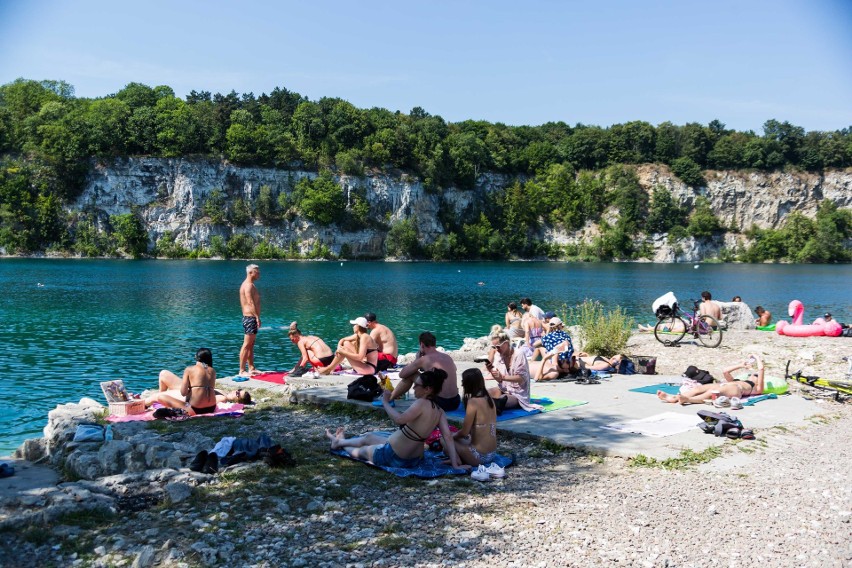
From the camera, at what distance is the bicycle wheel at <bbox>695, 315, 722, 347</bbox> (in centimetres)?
1975

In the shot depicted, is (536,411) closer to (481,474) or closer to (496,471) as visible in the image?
(496,471)

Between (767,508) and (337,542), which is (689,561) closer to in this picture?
(767,508)

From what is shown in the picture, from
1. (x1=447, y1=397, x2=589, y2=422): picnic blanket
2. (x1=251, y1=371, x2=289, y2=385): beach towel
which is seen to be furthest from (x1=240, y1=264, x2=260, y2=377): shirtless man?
(x1=447, y1=397, x2=589, y2=422): picnic blanket

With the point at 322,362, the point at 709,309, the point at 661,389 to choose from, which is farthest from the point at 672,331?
the point at 322,362

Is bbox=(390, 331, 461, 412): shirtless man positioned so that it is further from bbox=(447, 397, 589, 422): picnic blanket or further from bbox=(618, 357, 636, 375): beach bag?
bbox=(618, 357, 636, 375): beach bag

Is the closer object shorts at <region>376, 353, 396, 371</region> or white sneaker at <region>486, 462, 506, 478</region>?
white sneaker at <region>486, 462, 506, 478</region>

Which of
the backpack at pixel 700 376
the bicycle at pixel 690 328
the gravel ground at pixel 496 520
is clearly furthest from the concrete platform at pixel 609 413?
the bicycle at pixel 690 328

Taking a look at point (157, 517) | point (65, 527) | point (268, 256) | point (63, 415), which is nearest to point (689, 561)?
point (157, 517)

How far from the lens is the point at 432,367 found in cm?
1023

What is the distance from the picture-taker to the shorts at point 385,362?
50.8 ft

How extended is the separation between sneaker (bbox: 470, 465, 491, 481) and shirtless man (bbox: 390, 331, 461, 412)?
2123mm

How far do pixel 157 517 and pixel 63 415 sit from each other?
6.21 metres

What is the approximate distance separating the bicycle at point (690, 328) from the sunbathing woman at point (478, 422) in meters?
13.1

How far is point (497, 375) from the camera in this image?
11758 millimetres
